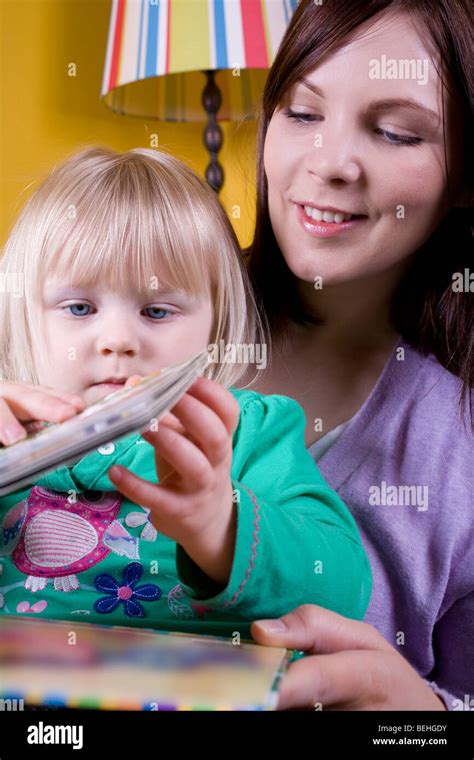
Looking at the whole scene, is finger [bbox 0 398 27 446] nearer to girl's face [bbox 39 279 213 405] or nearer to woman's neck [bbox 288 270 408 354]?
girl's face [bbox 39 279 213 405]

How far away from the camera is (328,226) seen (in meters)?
0.93

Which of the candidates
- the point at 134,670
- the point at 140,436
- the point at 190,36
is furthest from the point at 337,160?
the point at 190,36

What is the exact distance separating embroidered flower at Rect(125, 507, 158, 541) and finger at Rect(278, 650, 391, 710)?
233 mm

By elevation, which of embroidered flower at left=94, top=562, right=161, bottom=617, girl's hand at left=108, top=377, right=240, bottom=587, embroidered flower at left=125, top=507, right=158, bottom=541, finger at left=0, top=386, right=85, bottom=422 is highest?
finger at left=0, top=386, right=85, bottom=422

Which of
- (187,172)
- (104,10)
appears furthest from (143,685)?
(104,10)

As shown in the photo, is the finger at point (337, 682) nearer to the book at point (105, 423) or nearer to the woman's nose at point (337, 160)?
Answer: the book at point (105, 423)

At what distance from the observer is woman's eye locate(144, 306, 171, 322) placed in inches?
33.4

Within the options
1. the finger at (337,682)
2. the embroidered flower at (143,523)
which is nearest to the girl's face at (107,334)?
the embroidered flower at (143,523)

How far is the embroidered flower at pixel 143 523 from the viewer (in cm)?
81

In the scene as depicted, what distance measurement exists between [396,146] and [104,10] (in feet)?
3.12

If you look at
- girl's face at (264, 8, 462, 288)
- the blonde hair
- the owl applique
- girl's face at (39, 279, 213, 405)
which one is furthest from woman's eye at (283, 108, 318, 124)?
the owl applique

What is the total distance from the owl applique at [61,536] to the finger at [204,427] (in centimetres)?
22
